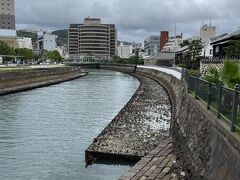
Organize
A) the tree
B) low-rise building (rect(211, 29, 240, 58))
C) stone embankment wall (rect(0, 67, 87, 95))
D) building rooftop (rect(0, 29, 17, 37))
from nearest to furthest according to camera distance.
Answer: low-rise building (rect(211, 29, 240, 58))
stone embankment wall (rect(0, 67, 87, 95))
the tree
building rooftop (rect(0, 29, 17, 37))

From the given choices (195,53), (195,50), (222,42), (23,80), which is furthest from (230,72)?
(195,50)

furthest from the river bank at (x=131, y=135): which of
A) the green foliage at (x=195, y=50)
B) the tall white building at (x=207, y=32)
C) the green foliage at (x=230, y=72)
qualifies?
the tall white building at (x=207, y=32)

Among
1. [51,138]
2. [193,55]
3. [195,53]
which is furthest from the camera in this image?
[193,55]

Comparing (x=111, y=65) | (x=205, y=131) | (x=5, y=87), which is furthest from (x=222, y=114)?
(x=111, y=65)

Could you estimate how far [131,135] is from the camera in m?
18.9

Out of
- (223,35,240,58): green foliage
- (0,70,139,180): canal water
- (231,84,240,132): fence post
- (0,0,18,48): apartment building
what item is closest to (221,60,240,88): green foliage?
(231,84,240,132): fence post

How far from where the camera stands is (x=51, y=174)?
586 inches

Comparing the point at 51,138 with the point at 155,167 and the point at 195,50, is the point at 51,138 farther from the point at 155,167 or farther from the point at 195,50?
the point at 195,50

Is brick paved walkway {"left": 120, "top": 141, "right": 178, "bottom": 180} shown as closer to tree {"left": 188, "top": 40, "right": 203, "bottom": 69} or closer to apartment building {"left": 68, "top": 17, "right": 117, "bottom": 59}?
tree {"left": 188, "top": 40, "right": 203, "bottom": 69}

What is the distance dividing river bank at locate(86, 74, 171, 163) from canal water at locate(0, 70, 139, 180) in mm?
643

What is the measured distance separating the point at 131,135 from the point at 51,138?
5.21m

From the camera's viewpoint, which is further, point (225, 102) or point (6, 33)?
point (6, 33)

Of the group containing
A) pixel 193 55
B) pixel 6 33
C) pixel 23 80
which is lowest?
pixel 23 80

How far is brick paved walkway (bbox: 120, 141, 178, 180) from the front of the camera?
1241cm
